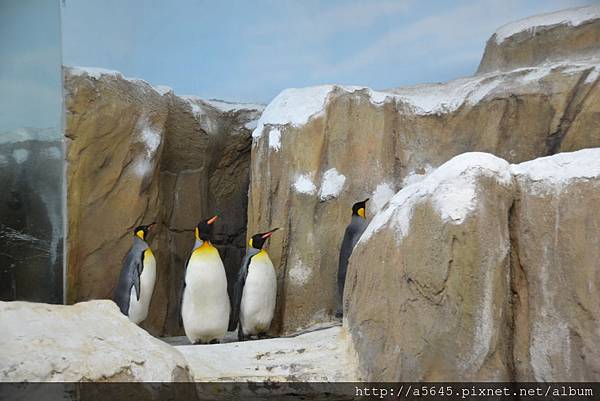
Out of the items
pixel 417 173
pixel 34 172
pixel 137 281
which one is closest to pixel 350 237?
pixel 417 173

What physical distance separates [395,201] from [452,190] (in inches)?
21.3

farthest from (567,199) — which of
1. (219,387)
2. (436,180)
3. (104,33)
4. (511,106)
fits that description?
(104,33)

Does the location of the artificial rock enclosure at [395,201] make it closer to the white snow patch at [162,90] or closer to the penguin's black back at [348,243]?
the white snow patch at [162,90]

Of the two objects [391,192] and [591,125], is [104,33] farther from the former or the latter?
[591,125]

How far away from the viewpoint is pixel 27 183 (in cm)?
596

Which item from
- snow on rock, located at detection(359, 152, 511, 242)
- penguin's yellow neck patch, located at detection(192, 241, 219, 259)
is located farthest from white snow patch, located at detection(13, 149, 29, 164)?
snow on rock, located at detection(359, 152, 511, 242)

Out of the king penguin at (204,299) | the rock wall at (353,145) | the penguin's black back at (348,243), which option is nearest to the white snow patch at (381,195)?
the rock wall at (353,145)

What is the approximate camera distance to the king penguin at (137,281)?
6.16 m

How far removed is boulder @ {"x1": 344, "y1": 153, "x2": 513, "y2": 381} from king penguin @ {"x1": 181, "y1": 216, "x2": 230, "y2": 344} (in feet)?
6.99

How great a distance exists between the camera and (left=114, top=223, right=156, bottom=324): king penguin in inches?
243

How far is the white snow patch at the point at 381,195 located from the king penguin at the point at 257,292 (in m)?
0.92

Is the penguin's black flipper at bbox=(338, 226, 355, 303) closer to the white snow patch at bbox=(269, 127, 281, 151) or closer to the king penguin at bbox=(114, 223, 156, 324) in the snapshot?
the white snow patch at bbox=(269, 127, 281, 151)

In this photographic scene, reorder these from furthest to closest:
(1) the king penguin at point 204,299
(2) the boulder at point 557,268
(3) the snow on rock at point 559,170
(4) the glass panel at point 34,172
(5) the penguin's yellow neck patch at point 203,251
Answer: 1. (5) the penguin's yellow neck patch at point 203,251
2. (1) the king penguin at point 204,299
3. (4) the glass panel at point 34,172
4. (3) the snow on rock at point 559,170
5. (2) the boulder at point 557,268

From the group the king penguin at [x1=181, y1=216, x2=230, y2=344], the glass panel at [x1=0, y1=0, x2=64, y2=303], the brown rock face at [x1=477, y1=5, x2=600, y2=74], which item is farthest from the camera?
Answer: the brown rock face at [x1=477, y1=5, x2=600, y2=74]
